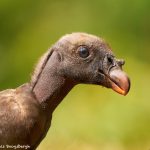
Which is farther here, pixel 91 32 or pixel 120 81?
pixel 91 32

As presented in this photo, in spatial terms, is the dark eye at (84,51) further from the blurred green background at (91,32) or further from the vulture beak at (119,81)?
the blurred green background at (91,32)

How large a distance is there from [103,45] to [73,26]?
1657 mm

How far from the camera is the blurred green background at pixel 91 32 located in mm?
2666

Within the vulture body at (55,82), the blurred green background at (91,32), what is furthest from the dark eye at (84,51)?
the blurred green background at (91,32)

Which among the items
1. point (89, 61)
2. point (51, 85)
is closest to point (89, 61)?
point (89, 61)

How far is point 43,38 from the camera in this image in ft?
9.99

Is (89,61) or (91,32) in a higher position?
(89,61)

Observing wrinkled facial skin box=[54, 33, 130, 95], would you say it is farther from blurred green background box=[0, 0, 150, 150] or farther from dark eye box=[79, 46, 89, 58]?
blurred green background box=[0, 0, 150, 150]

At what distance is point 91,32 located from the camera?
120 inches

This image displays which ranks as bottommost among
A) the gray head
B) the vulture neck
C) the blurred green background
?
the blurred green background

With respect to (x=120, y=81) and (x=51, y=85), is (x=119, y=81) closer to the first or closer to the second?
(x=120, y=81)

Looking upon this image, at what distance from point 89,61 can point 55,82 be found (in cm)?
9

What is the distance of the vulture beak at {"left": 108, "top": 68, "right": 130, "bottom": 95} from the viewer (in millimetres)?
1387

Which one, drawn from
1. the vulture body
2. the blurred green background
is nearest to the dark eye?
the vulture body
